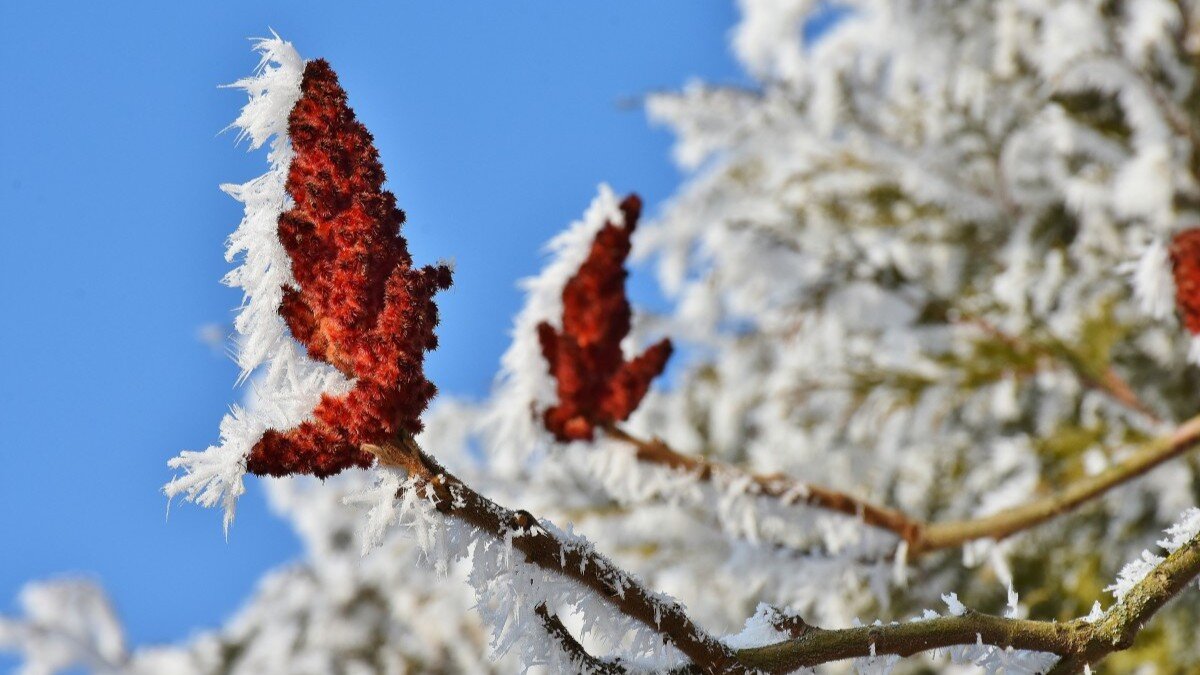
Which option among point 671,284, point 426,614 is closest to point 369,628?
point 426,614

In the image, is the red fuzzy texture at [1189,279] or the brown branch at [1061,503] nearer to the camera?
the red fuzzy texture at [1189,279]

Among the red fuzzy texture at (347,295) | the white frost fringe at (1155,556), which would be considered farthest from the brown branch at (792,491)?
the red fuzzy texture at (347,295)

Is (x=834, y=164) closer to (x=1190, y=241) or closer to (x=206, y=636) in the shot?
(x=1190, y=241)

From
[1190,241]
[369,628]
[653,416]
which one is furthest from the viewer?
[369,628]

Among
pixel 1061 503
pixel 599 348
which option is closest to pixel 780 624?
pixel 599 348

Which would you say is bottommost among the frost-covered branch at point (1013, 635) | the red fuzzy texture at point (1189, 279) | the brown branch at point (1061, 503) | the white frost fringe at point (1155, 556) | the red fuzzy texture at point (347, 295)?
the frost-covered branch at point (1013, 635)

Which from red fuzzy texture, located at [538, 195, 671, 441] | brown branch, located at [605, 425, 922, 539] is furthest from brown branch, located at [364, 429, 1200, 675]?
brown branch, located at [605, 425, 922, 539]

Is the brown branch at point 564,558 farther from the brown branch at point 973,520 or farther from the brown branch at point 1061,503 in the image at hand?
the brown branch at point 1061,503
